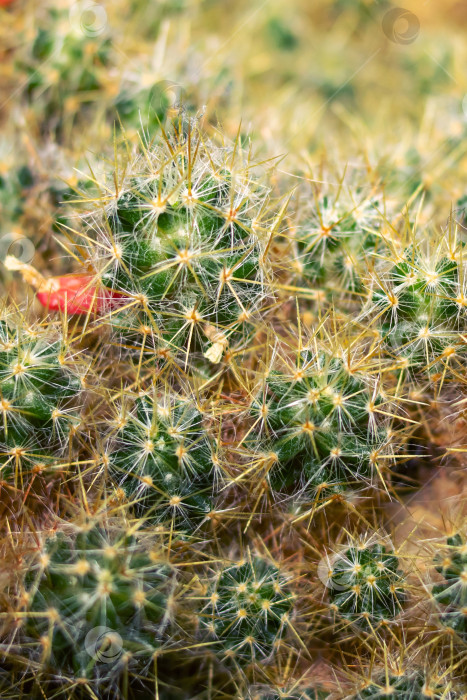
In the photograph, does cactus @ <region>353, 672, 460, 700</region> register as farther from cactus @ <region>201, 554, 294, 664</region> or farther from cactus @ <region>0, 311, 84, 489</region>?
cactus @ <region>0, 311, 84, 489</region>

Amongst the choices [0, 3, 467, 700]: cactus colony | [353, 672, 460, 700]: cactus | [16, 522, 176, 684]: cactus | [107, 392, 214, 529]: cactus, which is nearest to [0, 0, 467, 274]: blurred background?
[0, 3, 467, 700]: cactus colony

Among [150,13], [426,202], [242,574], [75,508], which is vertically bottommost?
[242,574]

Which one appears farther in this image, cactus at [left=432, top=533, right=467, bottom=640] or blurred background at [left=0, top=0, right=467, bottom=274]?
blurred background at [left=0, top=0, right=467, bottom=274]

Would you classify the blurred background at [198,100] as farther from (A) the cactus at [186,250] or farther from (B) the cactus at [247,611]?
(B) the cactus at [247,611]

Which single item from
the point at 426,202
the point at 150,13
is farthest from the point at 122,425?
the point at 150,13

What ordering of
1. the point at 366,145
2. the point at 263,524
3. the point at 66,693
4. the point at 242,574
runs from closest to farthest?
the point at 66,693, the point at 242,574, the point at 263,524, the point at 366,145

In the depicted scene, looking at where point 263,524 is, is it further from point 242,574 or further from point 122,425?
point 122,425

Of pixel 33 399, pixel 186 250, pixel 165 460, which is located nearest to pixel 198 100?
pixel 186 250

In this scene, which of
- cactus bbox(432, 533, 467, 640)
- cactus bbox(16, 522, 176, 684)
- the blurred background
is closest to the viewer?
cactus bbox(16, 522, 176, 684)

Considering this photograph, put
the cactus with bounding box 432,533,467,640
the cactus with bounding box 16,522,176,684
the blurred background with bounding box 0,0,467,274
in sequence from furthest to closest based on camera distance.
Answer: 1. the blurred background with bounding box 0,0,467,274
2. the cactus with bounding box 432,533,467,640
3. the cactus with bounding box 16,522,176,684
